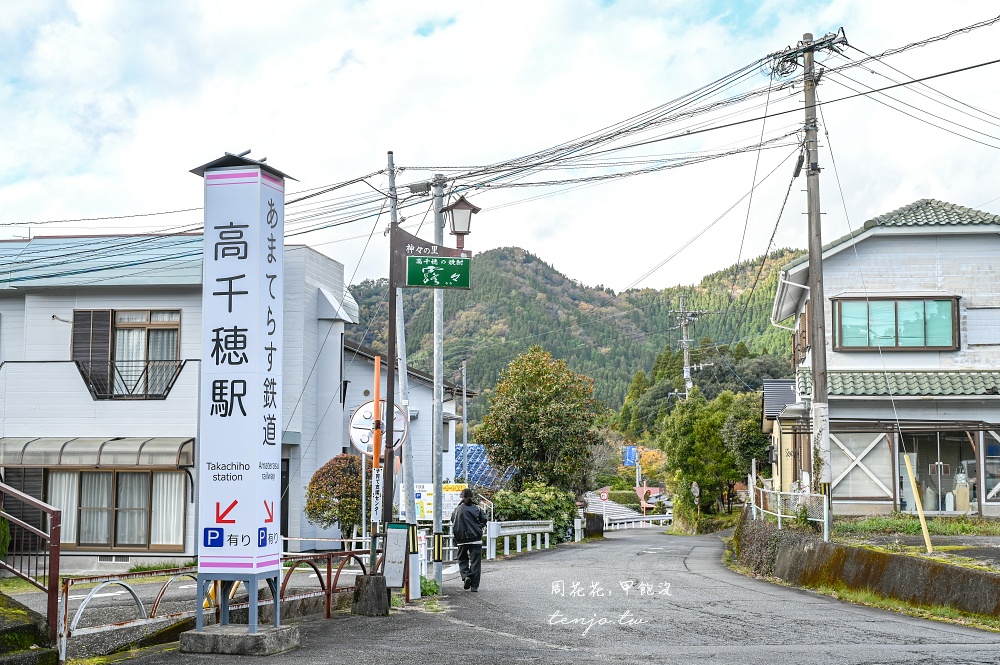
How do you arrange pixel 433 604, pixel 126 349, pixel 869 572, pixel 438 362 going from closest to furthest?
pixel 433 604 < pixel 869 572 < pixel 438 362 < pixel 126 349

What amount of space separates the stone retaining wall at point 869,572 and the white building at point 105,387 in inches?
421

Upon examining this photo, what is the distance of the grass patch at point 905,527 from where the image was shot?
1946 centimetres

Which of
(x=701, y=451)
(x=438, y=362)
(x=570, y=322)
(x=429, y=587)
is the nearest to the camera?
(x=429, y=587)

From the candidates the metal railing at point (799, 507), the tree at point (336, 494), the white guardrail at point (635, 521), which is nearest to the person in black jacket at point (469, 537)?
the metal railing at point (799, 507)

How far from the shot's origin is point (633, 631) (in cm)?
1141

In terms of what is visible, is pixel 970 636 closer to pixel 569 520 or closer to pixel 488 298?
pixel 569 520

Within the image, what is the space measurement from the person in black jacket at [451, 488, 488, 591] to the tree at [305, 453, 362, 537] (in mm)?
7621

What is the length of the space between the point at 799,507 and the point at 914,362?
7904 millimetres

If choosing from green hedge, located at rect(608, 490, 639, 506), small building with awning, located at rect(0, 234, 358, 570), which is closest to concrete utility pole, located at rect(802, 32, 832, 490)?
small building with awning, located at rect(0, 234, 358, 570)

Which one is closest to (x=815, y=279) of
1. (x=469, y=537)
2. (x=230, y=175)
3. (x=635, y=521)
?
(x=469, y=537)

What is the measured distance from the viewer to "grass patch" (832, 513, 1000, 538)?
19.5 meters

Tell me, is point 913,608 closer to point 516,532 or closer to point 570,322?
point 516,532

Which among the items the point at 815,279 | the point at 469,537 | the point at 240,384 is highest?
the point at 815,279

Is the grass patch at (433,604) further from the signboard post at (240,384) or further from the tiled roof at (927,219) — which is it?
the tiled roof at (927,219)
